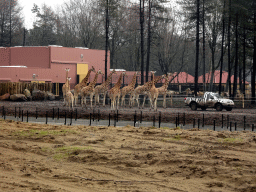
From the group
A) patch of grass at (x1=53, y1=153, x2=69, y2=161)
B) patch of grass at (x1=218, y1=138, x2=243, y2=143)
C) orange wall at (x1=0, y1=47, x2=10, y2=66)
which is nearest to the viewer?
patch of grass at (x1=53, y1=153, x2=69, y2=161)

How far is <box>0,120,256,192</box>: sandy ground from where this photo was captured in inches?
372

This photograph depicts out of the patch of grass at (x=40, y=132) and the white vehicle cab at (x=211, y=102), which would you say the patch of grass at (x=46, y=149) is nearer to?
the patch of grass at (x=40, y=132)

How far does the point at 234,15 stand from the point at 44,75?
28.5 meters

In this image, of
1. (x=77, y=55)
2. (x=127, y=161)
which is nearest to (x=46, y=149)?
(x=127, y=161)

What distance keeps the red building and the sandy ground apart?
40.9 metres

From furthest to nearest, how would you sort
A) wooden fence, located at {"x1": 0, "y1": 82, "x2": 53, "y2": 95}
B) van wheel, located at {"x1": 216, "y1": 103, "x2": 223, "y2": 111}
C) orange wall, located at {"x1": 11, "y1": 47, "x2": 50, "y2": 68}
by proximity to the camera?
orange wall, located at {"x1": 11, "y1": 47, "x2": 50, "y2": 68} < wooden fence, located at {"x1": 0, "y1": 82, "x2": 53, "y2": 95} < van wheel, located at {"x1": 216, "y1": 103, "x2": 223, "y2": 111}

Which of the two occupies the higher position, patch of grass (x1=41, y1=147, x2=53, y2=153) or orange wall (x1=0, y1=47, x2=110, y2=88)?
orange wall (x1=0, y1=47, x2=110, y2=88)

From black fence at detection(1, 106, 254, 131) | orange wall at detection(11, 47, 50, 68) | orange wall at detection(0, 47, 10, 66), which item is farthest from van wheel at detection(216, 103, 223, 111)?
orange wall at detection(0, 47, 10, 66)

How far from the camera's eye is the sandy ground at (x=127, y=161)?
9445 millimetres

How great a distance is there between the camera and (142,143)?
46.1 feet

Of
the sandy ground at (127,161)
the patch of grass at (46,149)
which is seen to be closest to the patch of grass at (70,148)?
the sandy ground at (127,161)

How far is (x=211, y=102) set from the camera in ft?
103

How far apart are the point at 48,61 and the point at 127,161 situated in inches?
1946

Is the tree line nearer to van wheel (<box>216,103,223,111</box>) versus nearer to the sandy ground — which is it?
van wheel (<box>216,103,223,111</box>)
